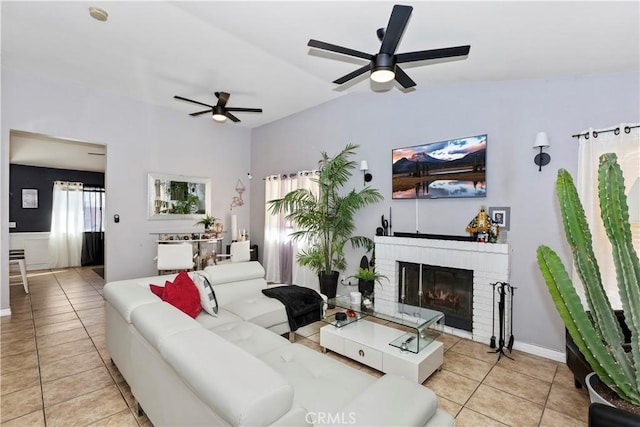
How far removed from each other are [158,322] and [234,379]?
2.48 ft

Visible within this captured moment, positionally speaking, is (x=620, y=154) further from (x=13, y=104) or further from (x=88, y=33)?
(x=13, y=104)

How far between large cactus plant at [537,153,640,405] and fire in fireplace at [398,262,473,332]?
165cm

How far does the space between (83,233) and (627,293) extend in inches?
378

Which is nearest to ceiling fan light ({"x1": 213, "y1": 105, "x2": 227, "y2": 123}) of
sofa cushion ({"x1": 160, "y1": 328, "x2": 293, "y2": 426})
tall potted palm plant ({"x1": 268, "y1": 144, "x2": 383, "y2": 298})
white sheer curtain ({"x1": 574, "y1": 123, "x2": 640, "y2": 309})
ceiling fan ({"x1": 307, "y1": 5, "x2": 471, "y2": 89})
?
tall potted palm plant ({"x1": 268, "y1": 144, "x2": 383, "y2": 298})

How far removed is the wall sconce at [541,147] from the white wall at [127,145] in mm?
5138

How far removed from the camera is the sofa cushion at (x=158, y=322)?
1.51 metres

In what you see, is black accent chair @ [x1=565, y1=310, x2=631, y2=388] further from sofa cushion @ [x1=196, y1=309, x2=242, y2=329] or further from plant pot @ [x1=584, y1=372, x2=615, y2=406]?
sofa cushion @ [x1=196, y1=309, x2=242, y2=329]

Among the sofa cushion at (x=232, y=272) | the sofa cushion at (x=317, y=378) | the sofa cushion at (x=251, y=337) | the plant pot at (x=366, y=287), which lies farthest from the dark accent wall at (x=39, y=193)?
the sofa cushion at (x=317, y=378)

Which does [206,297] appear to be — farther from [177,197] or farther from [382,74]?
[177,197]

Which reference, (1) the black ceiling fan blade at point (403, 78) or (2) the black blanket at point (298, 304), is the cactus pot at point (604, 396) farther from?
(1) the black ceiling fan blade at point (403, 78)

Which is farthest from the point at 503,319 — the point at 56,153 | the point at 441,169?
the point at 56,153

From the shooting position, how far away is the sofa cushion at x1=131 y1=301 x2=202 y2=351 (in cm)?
151

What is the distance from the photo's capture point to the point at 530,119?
3.06 metres

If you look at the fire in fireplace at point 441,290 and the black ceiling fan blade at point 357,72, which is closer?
the black ceiling fan blade at point 357,72
